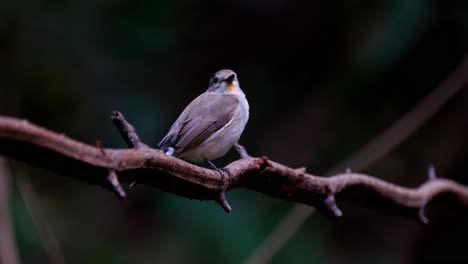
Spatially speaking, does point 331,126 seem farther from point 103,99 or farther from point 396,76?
point 103,99

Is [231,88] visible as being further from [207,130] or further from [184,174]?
[184,174]

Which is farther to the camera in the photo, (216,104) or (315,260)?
(315,260)

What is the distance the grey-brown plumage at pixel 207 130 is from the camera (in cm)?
409

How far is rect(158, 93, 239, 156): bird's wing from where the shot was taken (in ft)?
13.3

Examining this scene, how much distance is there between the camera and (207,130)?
4258mm

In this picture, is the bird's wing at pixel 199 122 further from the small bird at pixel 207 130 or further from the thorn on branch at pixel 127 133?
the thorn on branch at pixel 127 133

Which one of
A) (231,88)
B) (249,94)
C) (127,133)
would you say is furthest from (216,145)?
(249,94)

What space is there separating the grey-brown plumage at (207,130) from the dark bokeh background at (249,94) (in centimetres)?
206

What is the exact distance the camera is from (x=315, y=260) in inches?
269

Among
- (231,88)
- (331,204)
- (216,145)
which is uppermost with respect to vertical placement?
(231,88)

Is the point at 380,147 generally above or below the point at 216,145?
below

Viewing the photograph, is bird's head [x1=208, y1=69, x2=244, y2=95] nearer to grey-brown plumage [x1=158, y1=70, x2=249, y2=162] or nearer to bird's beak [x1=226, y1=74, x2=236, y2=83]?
bird's beak [x1=226, y1=74, x2=236, y2=83]

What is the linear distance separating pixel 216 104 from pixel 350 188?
1.11m

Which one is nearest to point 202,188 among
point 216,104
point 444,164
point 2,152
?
point 2,152
